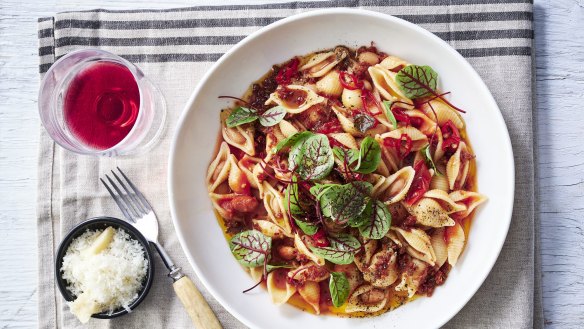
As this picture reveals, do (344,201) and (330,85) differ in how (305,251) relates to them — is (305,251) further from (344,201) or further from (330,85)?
(330,85)

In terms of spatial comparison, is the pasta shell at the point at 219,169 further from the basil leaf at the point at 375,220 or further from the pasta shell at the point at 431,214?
the pasta shell at the point at 431,214

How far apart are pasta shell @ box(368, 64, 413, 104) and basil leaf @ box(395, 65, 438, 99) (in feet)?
0.12

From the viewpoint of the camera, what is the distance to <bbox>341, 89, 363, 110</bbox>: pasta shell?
2.58 m

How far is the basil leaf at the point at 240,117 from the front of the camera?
2.56 m

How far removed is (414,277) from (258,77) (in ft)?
4.09

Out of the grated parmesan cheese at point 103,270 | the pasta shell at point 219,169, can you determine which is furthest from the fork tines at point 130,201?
the pasta shell at point 219,169

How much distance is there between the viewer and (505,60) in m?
2.72

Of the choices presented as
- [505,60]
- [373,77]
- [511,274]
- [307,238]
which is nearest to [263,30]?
[373,77]

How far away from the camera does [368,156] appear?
237 cm

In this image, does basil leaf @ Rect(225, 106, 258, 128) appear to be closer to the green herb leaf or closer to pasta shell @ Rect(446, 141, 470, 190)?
the green herb leaf

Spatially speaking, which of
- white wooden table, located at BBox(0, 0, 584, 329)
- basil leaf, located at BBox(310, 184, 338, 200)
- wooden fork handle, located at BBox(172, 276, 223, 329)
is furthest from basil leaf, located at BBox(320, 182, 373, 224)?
white wooden table, located at BBox(0, 0, 584, 329)

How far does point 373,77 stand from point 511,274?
1.22 meters

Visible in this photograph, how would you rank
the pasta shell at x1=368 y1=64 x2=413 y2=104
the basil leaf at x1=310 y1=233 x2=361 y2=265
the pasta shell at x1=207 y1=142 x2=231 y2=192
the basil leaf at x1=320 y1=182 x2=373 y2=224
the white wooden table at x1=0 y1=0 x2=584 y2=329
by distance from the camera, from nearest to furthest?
the basil leaf at x1=320 y1=182 x2=373 y2=224
the basil leaf at x1=310 y1=233 x2=361 y2=265
the pasta shell at x1=368 y1=64 x2=413 y2=104
the pasta shell at x1=207 y1=142 x2=231 y2=192
the white wooden table at x1=0 y1=0 x2=584 y2=329

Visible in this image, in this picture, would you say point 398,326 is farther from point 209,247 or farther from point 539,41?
point 539,41
